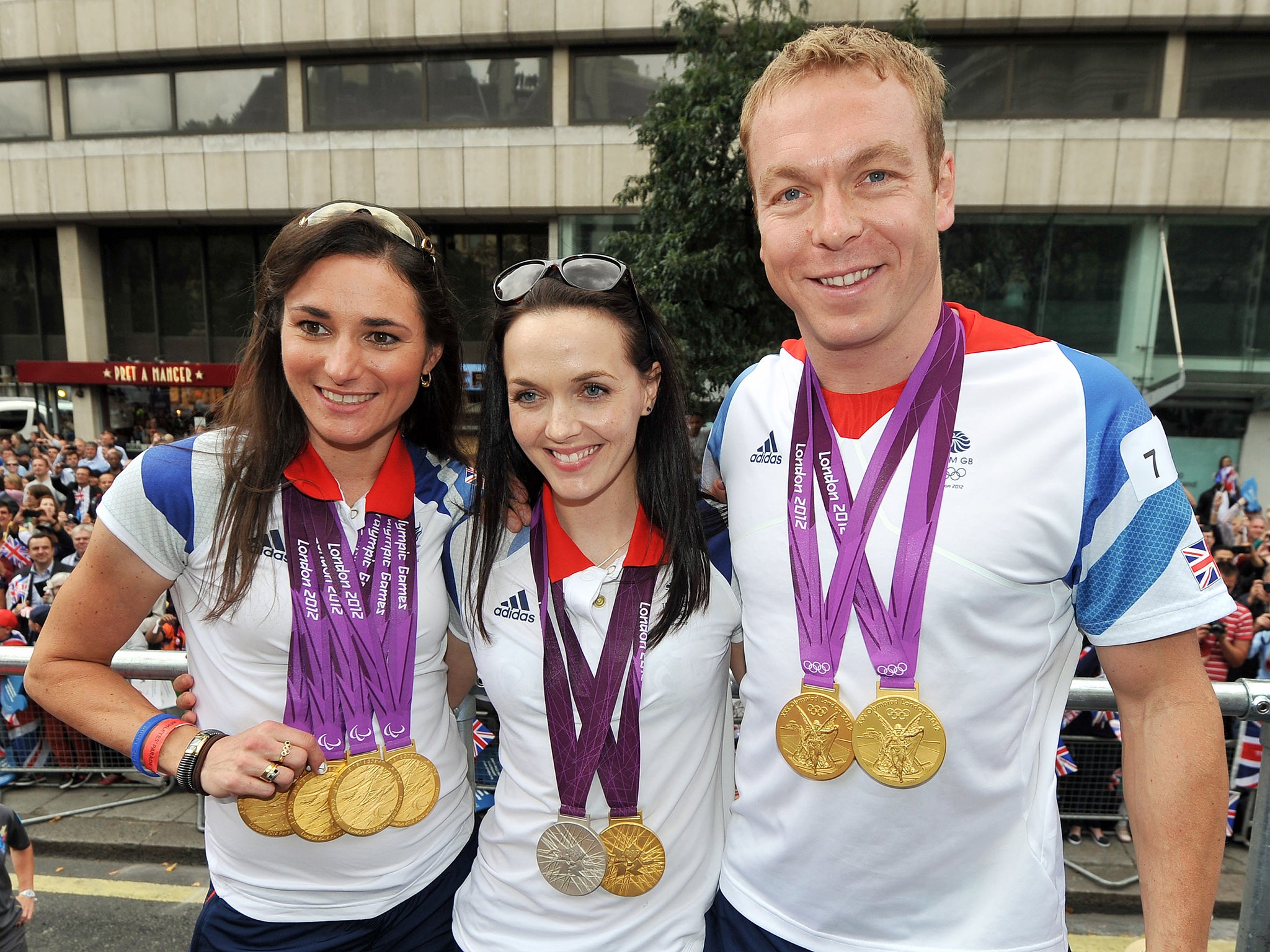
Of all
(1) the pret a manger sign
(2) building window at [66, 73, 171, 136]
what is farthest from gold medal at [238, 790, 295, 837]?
(2) building window at [66, 73, 171, 136]

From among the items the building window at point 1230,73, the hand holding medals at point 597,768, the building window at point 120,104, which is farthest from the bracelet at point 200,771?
the building window at point 120,104

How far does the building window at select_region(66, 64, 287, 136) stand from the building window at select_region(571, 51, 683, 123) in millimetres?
7890

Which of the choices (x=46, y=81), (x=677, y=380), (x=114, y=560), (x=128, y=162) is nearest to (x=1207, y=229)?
(x=677, y=380)

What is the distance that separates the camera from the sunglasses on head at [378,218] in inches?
83.4

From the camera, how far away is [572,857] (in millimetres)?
1945

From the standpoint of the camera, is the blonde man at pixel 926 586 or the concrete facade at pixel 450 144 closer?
the blonde man at pixel 926 586

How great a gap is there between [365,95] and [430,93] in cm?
176

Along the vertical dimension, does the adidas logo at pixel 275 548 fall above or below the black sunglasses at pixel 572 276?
below

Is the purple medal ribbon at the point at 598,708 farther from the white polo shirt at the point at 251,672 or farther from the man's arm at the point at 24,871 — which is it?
the man's arm at the point at 24,871

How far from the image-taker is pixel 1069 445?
1.61 metres

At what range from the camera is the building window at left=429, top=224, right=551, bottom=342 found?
21.3 meters

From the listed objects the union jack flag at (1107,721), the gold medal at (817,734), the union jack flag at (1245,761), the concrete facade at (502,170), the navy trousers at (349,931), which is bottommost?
the union jack flag at (1245,761)

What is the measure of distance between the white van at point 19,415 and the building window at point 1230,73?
29307mm

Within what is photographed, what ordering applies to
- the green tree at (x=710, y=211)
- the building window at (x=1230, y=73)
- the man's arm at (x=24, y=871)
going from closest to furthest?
the man's arm at (x=24, y=871) < the green tree at (x=710, y=211) < the building window at (x=1230, y=73)
